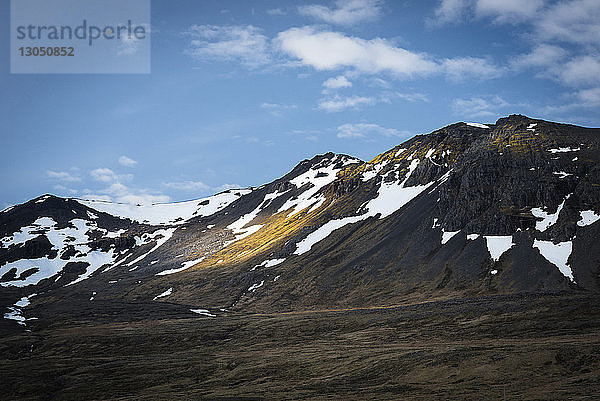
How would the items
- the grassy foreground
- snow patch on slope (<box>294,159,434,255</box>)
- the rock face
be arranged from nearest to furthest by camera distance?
the grassy foreground < the rock face < snow patch on slope (<box>294,159,434,255</box>)

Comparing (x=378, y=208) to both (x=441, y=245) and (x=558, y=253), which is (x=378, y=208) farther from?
(x=558, y=253)

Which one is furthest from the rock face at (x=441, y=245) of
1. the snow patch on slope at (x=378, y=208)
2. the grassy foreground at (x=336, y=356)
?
the grassy foreground at (x=336, y=356)

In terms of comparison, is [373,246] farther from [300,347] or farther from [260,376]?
[260,376]

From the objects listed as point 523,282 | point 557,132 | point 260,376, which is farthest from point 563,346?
point 557,132

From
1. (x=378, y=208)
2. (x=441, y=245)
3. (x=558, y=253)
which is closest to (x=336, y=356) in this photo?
(x=558, y=253)

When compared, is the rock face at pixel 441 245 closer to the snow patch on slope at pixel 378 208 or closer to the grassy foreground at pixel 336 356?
the snow patch on slope at pixel 378 208

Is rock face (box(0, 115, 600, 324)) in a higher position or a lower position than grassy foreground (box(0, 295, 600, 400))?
higher

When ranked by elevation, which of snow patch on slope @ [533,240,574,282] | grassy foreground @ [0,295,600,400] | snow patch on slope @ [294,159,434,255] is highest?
snow patch on slope @ [294,159,434,255]

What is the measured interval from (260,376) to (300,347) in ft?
59.5

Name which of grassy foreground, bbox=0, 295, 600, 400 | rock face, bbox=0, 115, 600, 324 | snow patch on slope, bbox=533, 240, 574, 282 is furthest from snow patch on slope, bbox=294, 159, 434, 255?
grassy foreground, bbox=0, 295, 600, 400

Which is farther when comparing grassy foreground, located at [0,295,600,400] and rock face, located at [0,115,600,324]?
rock face, located at [0,115,600,324]

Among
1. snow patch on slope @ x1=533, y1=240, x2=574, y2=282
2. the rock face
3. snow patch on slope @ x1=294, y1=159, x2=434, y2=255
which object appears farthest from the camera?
snow patch on slope @ x1=294, y1=159, x2=434, y2=255

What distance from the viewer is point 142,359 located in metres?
87.7

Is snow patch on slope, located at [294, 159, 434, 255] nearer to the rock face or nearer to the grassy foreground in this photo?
the rock face
